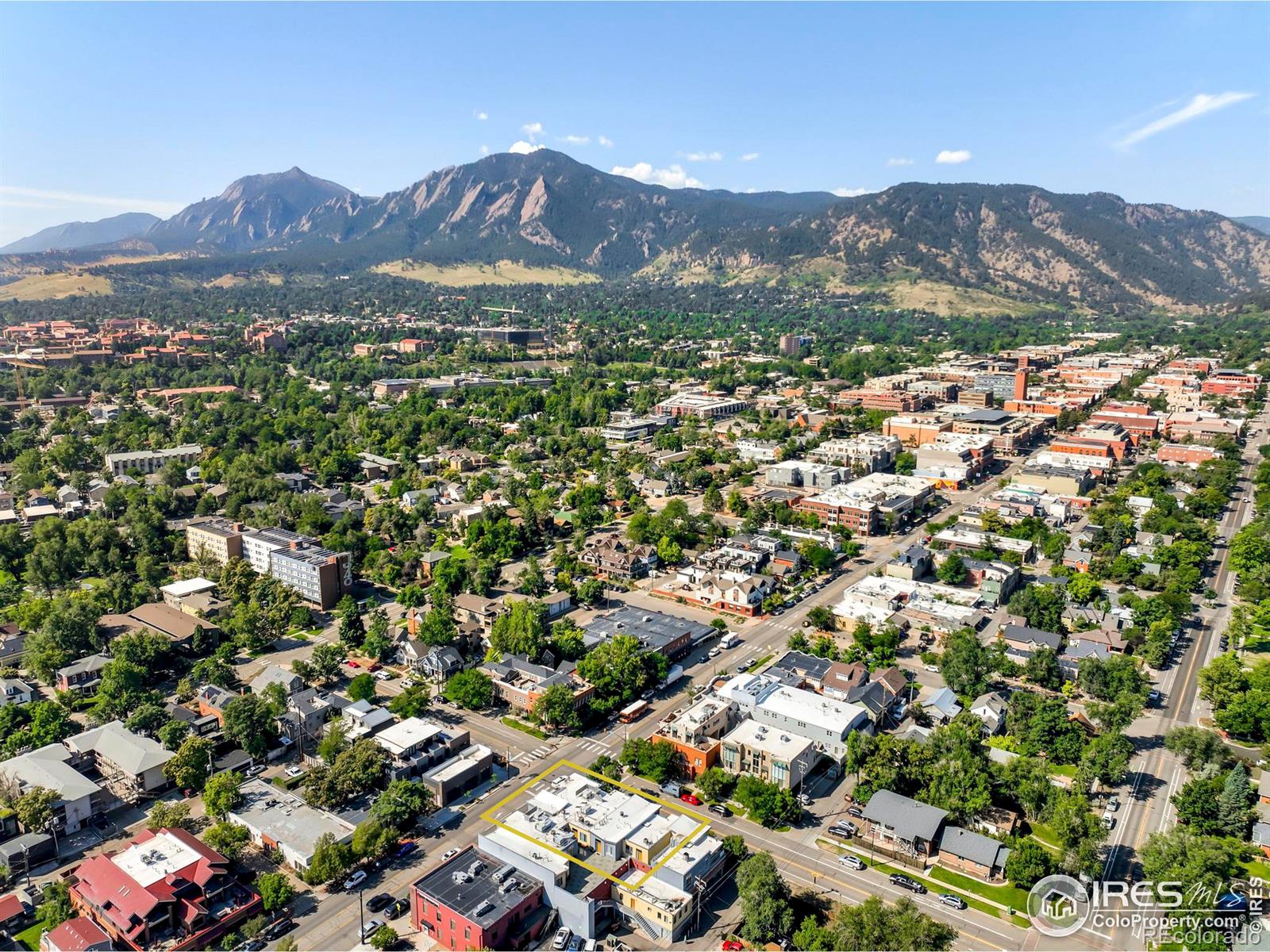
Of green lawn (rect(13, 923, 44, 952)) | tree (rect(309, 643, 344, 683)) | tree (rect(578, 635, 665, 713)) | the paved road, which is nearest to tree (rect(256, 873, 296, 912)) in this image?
green lawn (rect(13, 923, 44, 952))

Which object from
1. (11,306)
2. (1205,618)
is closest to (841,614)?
(1205,618)

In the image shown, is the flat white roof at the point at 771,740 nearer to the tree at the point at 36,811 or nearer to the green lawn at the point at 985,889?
the green lawn at the point at 985,889

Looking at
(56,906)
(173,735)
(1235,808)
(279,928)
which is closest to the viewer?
(279,928)

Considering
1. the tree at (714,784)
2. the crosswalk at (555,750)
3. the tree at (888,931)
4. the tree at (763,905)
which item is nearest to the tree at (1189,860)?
the tree at (888,931)

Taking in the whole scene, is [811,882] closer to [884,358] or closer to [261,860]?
[261,860]

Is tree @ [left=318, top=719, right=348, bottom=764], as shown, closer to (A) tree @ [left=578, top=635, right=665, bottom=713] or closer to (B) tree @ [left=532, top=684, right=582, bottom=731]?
(B) tree @ [left=532, top=684, right=582, bottom=731]

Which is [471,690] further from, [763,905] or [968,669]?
[968,669]

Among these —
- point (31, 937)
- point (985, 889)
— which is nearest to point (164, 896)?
point (31, 937)

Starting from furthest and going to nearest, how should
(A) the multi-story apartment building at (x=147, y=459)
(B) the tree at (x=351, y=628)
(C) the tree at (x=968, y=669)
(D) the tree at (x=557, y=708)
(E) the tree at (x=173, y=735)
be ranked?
(A) the multi-story apartment building at (x=147, y=459), (B) the tree at (x=351, y=628), (C) the tree at (x=968, y=669), (D) the tree at (x=557, y=708), (E) the tree at (x=173, y=735)
